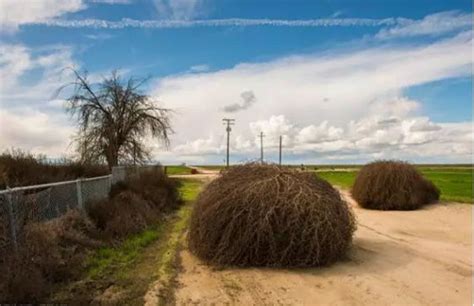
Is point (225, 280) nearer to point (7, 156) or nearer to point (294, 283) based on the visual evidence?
point (294, 283)

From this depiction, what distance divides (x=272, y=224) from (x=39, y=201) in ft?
14.6

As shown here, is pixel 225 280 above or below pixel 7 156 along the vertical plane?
below

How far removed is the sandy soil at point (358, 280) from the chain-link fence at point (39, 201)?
2.66 m

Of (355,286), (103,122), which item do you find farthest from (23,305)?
(103,122)

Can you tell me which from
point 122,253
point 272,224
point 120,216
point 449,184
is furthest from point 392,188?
point 449,184

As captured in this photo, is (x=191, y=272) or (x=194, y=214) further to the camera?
(x=194, y=214)

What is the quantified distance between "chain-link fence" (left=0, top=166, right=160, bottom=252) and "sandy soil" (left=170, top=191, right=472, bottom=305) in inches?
105

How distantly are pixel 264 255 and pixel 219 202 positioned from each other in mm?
1322

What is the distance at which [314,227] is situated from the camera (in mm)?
9445

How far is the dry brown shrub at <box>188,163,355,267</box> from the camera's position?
9.40 metres

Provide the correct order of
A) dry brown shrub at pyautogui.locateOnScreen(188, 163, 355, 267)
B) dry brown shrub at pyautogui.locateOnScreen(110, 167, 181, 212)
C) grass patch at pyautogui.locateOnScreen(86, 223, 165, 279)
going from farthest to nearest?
dry brown shrub at pyautogui.locateOnScreen(110, 167, 181, 212), dry brown shrub at pyautogui.locateOnScreen(188, 163, 355, 267), grass patch at pyautogui.locateOnScreen(86, 223, 165, 279)

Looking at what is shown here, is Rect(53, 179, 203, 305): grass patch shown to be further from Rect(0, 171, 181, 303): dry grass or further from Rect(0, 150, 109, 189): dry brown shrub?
Rect(0, 150, 109, 189): dry brown shrub

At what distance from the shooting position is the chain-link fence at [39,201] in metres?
7.94

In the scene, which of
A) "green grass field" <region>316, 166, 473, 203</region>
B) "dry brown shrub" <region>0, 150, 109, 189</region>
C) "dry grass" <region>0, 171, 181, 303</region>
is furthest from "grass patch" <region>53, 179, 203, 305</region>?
"green grass field" <region>316, 166, 473, 203</region>
